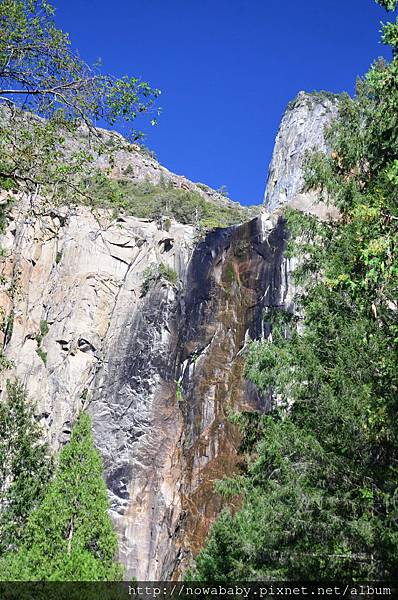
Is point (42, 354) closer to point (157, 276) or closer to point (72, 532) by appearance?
point (157, 276)

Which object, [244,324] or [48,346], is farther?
[48,346]

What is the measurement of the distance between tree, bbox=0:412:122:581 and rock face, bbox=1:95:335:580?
27.8 ft

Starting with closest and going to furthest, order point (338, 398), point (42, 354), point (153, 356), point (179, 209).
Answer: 1. point (338, 398)
2. point (153, 356)
3. point (42, 354)
4. point (179, 209)

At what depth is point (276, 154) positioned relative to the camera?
2227 inches

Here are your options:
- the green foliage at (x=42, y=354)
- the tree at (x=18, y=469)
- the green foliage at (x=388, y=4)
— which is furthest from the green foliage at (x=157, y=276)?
the green foliage at (x=388, y=4)

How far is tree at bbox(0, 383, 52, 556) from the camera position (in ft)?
62.0

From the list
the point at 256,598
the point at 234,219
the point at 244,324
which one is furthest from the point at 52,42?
the point at 234,219

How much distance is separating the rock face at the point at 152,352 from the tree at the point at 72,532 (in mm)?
8480

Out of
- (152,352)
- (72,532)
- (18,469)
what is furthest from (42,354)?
(72,532)

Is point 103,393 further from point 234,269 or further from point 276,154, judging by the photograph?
point 276,154

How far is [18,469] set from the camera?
20.0m

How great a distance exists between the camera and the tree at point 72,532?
1288 centimetres

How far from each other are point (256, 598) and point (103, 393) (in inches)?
796

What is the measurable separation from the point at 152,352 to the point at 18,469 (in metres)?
10.8
